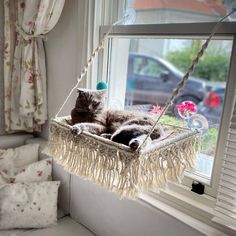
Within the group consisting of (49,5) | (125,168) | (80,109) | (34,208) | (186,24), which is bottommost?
(34,208)

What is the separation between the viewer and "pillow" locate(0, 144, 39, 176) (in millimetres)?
1637

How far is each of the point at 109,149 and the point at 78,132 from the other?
6.0 inches

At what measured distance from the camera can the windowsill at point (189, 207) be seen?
1.00 metres

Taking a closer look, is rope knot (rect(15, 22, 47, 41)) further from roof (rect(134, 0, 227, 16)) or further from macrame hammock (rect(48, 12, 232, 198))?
macrame hammock (rect(48, 12, 232, 198))

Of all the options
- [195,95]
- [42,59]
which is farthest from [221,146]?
[42,59]

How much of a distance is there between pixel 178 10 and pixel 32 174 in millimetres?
1205

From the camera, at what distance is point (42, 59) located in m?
1.83

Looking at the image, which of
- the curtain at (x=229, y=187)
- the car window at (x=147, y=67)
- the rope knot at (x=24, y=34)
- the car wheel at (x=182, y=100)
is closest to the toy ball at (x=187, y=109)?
the car wheel at (x=182, y=100)

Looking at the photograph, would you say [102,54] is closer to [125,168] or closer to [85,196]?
[85,196]

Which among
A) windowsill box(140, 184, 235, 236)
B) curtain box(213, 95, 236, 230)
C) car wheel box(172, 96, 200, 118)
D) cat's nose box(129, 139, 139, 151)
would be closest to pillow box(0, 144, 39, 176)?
windowsill box(140, 184, 235, 236)

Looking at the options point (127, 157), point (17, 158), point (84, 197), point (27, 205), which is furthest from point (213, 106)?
point (17, 158)

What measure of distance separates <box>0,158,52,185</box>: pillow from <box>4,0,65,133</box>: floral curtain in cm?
40

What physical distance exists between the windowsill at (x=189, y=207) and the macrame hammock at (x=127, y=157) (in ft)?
0.72

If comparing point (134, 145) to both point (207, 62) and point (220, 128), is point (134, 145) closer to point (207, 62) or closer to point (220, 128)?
point (220, 128)
